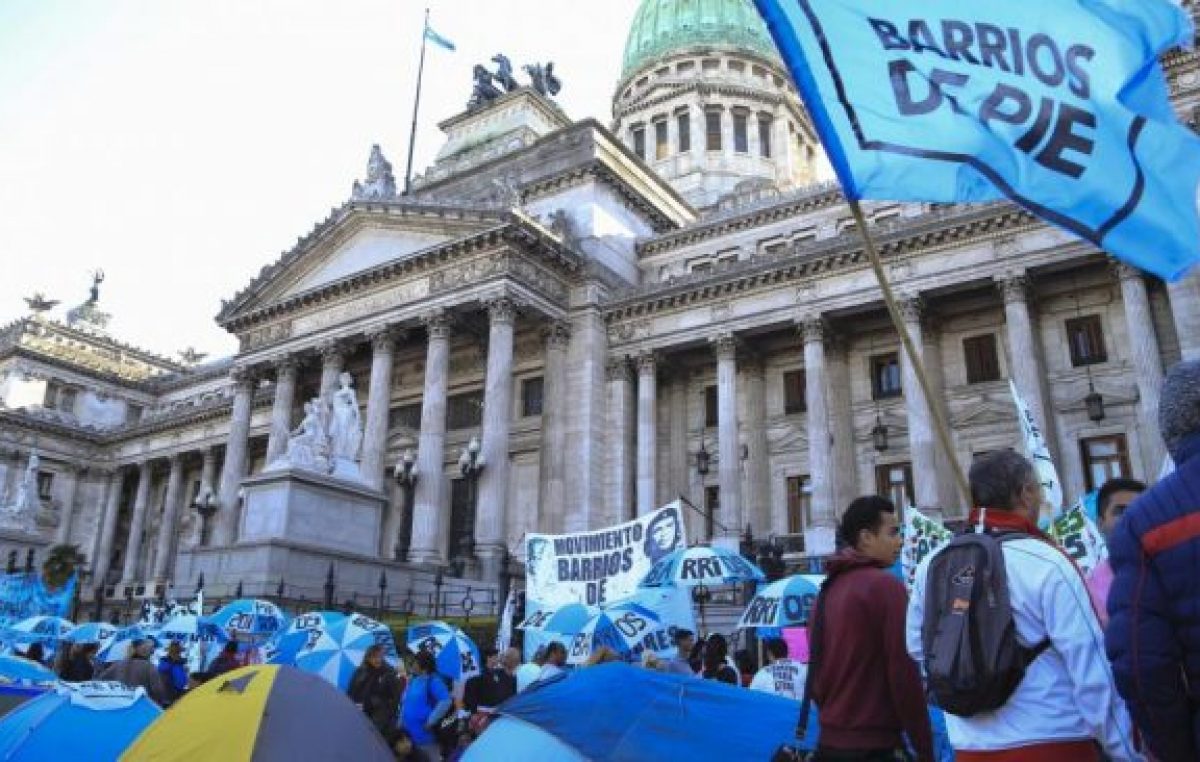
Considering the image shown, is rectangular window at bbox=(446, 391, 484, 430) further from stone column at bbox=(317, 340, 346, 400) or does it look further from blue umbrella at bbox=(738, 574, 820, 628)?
blue umbrella at bbox=(738, 574, 820, 628)

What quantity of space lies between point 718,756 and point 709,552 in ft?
29.8

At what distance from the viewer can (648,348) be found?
3253 centimetres

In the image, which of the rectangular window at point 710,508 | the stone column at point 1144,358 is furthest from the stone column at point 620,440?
the stone column at point 1144,358

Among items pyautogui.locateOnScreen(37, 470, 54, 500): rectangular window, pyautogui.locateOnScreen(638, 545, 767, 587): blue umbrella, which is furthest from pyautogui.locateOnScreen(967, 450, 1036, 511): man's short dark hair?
pyautogui.locateOnScreen(37, 470, 54, 500): rectangular window

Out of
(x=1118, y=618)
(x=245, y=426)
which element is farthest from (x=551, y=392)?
(x=1118, y=618)

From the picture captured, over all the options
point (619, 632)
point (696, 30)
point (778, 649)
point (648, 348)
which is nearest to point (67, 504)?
point (648, 348)

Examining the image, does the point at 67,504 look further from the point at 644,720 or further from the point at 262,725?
the point at 644,720

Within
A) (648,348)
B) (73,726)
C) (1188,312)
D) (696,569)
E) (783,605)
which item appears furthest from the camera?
(648,348)

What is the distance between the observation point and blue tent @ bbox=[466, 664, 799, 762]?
4199mm

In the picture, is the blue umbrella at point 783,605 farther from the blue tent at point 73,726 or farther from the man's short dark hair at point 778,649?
the blue tent at point 73,726

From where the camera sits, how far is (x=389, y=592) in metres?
24.9

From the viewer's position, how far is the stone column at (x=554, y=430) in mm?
30578

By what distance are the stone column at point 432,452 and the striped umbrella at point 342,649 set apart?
1620 cm

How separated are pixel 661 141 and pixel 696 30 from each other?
334 inches
